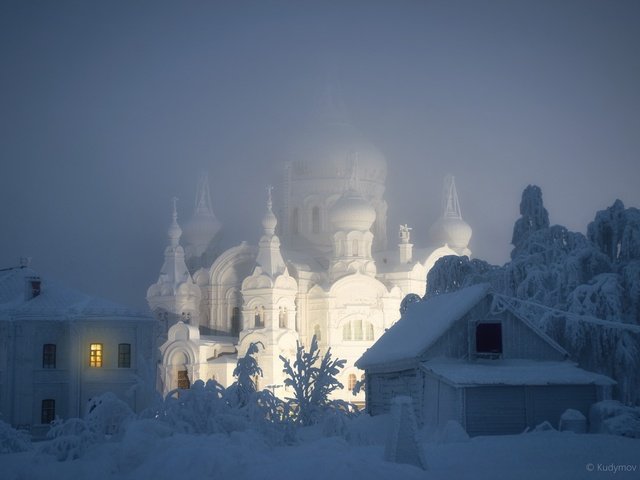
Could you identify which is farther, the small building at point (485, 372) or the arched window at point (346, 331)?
the arched window at point (346, 331)

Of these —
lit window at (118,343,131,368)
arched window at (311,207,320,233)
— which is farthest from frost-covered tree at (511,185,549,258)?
arched window at (311,207,320,233)

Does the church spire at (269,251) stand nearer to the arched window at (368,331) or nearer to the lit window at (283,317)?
the lit window at (283,317)

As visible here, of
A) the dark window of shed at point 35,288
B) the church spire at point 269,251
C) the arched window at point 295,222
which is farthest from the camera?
the arched window at point 295,222

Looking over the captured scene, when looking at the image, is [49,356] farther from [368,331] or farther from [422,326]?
[368,331]

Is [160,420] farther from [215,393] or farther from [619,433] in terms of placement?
[619,433]

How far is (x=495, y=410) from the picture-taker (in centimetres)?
2427

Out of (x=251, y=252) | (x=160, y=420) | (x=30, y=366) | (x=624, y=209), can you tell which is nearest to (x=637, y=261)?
(x=624, y=209)

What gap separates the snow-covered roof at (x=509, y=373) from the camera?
78.8 ft

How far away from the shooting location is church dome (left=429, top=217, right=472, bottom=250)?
232 ft

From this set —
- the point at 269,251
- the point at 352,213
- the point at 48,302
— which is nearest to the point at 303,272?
the point at 269,251

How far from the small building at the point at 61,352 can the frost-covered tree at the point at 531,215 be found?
13863mm

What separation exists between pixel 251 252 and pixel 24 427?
33.0m

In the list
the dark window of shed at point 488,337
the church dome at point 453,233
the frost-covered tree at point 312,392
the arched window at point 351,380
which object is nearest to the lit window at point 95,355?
the frost-covered tree at point 312,392

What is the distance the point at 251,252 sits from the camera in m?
68.6
